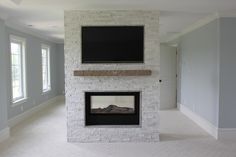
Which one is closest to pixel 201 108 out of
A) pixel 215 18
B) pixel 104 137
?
pixel 215 18

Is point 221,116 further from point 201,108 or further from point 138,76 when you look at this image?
point 138,76

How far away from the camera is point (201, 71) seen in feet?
19.7

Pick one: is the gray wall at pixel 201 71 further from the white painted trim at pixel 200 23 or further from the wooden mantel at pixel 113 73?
the wooden mantel at pixel 113 73

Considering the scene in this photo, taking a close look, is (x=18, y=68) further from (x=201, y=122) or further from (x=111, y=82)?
(x=201, y=122)

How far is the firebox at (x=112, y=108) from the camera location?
15.9ft

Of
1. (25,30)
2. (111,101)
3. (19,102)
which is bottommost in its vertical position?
(19,102)

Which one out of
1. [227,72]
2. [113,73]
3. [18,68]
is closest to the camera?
[113,73]

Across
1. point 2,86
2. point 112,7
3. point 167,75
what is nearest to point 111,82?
point 112,7

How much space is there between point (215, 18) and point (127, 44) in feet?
5.99

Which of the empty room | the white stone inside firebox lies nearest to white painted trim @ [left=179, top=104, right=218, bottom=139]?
the empty room

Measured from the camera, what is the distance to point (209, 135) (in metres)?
5.26

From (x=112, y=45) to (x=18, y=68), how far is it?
3193 millimetres

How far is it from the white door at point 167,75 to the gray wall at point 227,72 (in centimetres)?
366

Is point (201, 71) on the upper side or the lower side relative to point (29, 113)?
upper
